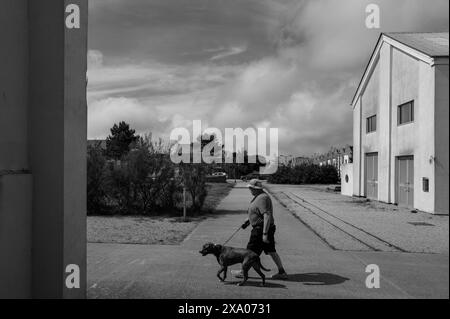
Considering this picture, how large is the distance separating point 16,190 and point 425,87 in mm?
3900

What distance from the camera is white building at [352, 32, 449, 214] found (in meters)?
2.72

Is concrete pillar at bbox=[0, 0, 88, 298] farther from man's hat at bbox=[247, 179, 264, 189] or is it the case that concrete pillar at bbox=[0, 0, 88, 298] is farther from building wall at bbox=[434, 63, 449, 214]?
building wall at bbox=[434, 63, 449, 214]

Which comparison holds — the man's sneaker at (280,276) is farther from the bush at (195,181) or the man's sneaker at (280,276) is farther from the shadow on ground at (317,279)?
the bush at (195,181)

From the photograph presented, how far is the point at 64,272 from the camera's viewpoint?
175 inches

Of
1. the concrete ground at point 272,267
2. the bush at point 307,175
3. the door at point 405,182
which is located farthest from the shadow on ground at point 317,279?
the bush at point 307,175

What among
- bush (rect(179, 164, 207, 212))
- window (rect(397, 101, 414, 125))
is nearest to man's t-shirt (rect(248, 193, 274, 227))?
window (rect(397, 101, 414, 125))

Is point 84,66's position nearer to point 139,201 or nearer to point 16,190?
point 16,190

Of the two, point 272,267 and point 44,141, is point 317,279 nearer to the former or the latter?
point 272,267

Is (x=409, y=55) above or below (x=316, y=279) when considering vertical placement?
above

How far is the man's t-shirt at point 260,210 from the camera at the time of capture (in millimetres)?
6348

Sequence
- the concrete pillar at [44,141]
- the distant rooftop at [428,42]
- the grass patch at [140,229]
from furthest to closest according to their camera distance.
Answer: the grass patch at [140,229], the concrete pillar at [44,141], the distant rooftop at [428,42]

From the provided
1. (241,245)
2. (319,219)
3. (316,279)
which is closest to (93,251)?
(241,245)
